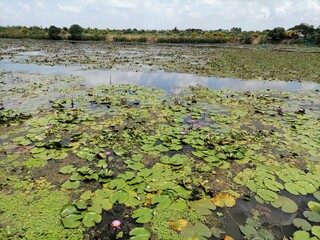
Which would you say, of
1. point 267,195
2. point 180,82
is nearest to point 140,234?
point 267,195

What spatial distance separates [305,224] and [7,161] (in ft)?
14.9

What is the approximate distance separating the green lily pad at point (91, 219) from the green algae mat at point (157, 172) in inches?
0.7

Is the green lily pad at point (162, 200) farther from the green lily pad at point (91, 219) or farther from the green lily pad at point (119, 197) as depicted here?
the green lily pad at point (91, 219)

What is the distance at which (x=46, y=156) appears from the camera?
430 centimetres

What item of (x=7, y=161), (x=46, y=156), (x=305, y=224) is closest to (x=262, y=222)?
(x=305, y=224)

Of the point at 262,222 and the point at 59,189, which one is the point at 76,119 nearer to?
the point at 59,189

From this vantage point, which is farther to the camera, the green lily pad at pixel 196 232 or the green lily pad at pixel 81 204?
the green lily pad at pixel 81 204

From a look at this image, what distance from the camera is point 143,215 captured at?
9.71ft

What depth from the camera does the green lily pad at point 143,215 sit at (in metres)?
2.90

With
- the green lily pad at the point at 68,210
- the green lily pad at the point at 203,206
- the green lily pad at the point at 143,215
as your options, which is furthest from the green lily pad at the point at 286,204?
the green lily pad at the point at 68,210

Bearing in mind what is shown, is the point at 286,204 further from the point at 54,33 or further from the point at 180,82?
the point at 54,33

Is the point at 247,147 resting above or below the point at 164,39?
below

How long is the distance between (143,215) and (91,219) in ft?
2.01

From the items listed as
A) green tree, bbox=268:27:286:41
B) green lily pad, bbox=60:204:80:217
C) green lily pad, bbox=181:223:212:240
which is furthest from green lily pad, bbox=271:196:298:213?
green tree, bbox=268:27:286:41
